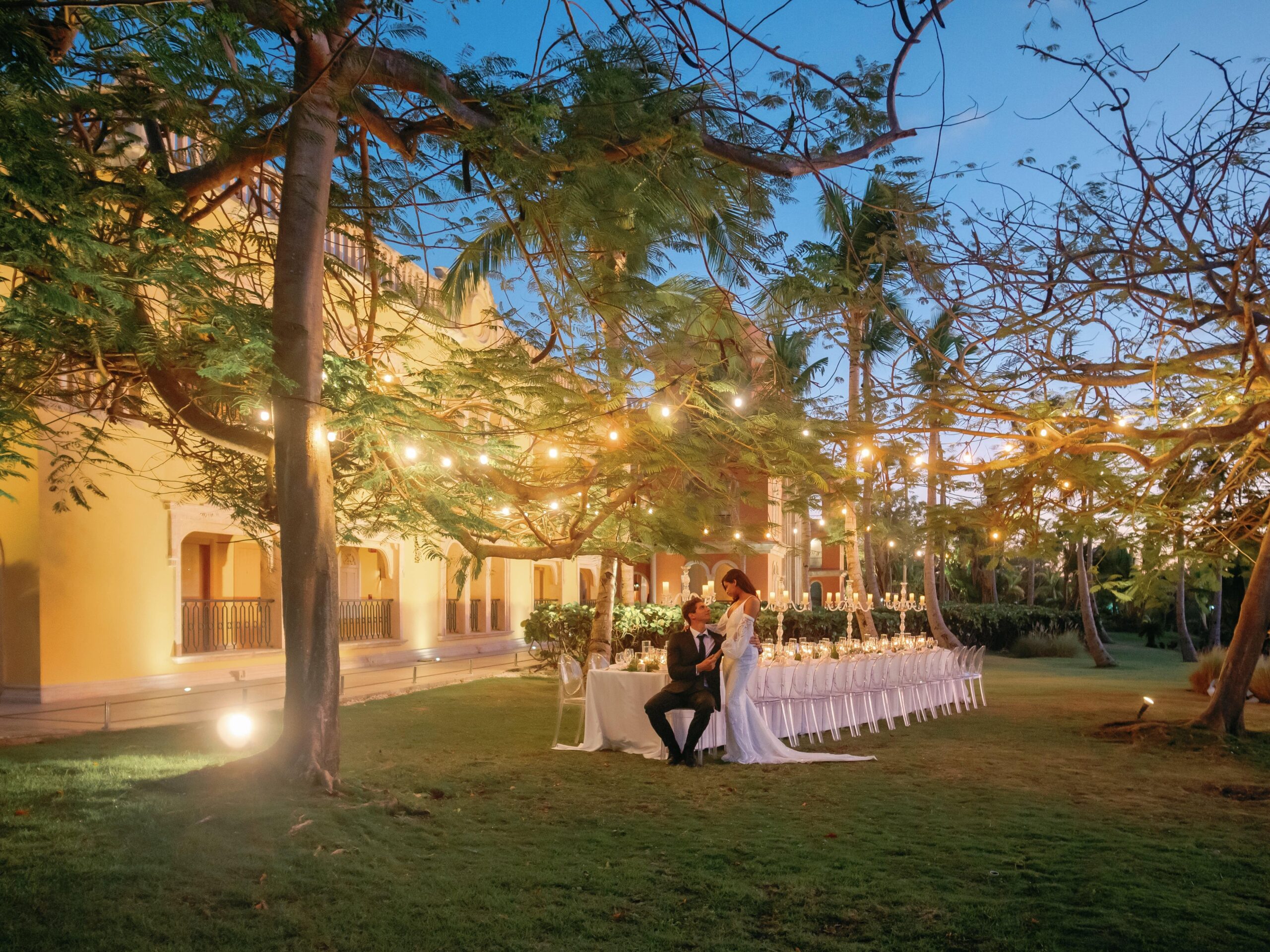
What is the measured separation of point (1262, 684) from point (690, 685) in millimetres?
11814

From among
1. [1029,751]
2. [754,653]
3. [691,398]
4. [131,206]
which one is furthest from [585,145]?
[1029,751]

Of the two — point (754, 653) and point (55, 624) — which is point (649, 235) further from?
point (55, 624)

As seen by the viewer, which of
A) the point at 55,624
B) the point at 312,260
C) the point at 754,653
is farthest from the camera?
the point at 55,624

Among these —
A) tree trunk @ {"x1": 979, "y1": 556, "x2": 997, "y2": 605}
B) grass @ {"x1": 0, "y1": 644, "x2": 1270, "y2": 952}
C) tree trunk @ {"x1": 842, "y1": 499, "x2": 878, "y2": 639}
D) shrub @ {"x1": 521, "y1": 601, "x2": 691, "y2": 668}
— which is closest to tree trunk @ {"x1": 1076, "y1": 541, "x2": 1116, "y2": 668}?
tree trunk @ {"x1": 842, "y1": 499, "x2": 878, "y2": 639}

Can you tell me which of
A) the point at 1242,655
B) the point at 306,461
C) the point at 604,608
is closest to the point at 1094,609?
the point at 1242,655

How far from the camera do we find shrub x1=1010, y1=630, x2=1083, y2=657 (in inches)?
1128

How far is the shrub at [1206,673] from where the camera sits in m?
17.2

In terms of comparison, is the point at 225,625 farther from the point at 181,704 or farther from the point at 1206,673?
the point at 1206,673

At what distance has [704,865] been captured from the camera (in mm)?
5742

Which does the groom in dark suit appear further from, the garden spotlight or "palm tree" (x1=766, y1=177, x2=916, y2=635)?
the garden spotlight

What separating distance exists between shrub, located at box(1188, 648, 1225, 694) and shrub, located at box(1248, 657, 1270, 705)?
74 cm

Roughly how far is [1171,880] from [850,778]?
3.57 m

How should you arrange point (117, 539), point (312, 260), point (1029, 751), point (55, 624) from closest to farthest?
point (312, 260), point (1029, 751), point (55, 624), point (117, 539)

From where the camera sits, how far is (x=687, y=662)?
374 inches
